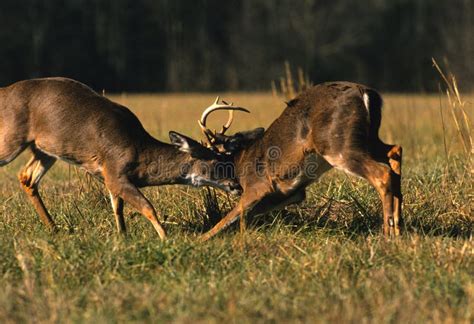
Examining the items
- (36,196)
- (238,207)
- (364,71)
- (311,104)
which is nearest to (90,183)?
(36,196)

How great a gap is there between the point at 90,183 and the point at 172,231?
1460mm

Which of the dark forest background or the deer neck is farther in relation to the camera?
the dark forest background

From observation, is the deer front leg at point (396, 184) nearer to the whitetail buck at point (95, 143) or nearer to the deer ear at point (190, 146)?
the whitetail buck at point (95, 143)

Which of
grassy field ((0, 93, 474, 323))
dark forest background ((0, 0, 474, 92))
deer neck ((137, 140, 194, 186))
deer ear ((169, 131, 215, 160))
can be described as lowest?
dark forest background ((0, 0, 474, 92))

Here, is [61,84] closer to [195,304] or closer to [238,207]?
[238,207]

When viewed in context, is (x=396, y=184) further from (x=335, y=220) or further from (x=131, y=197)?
(x=131, y=197)

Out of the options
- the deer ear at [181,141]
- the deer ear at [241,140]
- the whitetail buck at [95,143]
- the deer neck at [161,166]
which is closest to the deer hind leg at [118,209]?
the whitetail buck at [95,143]

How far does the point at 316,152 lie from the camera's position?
6.87 metres

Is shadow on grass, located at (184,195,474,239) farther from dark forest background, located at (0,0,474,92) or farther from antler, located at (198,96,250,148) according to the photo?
dark forest background, located at (0,0,474,92)

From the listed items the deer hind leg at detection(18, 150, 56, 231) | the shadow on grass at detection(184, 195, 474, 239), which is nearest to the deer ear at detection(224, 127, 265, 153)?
the shadow on grass at detection(184, 195, 474, 239)

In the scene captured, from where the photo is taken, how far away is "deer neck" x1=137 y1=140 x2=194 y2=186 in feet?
24.1

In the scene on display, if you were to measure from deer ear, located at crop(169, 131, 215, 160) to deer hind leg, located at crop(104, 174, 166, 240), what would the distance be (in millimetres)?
511

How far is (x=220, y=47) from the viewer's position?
5144 cm

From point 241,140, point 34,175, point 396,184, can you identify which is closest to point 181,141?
point 241,140
